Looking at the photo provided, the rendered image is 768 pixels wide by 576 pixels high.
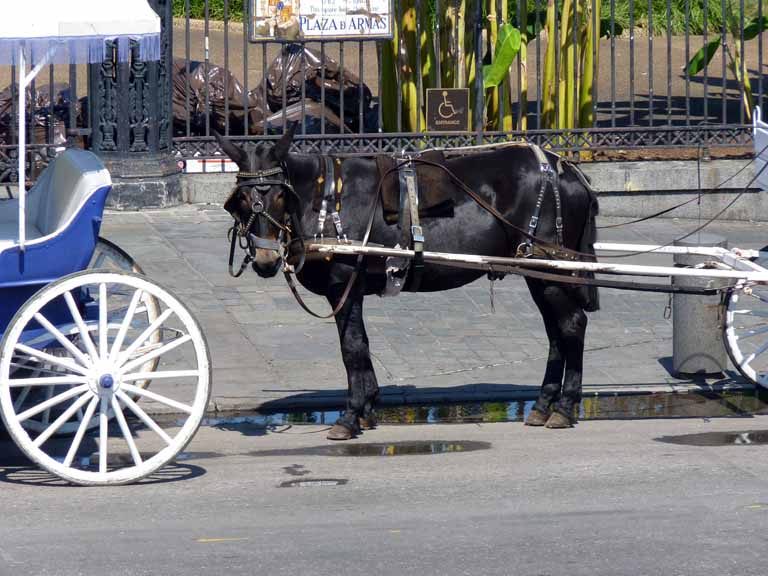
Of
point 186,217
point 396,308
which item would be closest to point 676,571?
point 396,308

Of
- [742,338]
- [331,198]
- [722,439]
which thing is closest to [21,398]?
[331,198]

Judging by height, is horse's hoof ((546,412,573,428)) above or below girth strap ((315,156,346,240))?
below

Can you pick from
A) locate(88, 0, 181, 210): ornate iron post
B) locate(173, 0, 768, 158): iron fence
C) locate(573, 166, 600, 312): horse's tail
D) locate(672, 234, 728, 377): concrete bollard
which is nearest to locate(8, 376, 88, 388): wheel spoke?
locate(573, 166, 600, 312): horse's tail

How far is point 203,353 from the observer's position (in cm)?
724

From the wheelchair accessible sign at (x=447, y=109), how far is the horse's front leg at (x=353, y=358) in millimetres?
6632

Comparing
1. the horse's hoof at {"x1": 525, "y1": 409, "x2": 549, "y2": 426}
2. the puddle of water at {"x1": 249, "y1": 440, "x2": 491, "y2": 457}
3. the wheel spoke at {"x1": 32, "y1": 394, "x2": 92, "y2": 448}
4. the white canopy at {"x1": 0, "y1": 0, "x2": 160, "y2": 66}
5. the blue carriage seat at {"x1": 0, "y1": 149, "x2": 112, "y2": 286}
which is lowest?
the puddle of water at {"x1": 249, "y1": 440, "x2": 491, "y2": 457}

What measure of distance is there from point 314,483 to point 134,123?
7.88 m

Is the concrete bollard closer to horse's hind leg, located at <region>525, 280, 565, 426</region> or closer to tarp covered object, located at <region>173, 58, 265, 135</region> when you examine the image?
horse's hind leg, located at <region>525, 280, 565, 426</region>

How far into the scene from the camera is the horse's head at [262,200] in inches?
312

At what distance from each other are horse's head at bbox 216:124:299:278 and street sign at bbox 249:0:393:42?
6.91 metres

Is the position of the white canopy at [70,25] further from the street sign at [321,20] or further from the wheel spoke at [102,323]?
the street sign at [321,20]

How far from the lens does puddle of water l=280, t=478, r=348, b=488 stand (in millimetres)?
7473

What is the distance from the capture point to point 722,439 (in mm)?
8523

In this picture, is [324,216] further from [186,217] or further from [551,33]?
[551,33]
